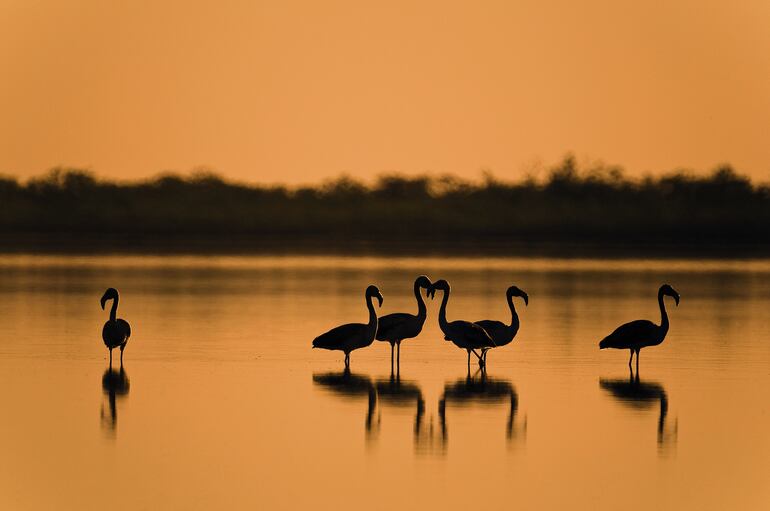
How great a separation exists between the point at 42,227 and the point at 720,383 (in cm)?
7402

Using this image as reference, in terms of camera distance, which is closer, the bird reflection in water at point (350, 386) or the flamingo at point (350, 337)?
the bird reflection in water at point (350, 386)

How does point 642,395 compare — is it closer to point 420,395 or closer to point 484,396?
point 484,396

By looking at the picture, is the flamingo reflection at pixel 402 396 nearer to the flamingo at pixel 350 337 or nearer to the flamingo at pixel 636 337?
the flamingo at pixel 350 337

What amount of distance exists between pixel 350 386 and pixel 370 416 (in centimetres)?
208

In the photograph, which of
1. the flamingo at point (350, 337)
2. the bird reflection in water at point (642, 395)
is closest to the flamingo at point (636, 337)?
the bird reflection in water at point (642, 395)

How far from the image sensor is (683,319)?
2575cm

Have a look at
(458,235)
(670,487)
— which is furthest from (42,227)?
(670,487)

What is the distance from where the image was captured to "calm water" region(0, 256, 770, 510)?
1177cm

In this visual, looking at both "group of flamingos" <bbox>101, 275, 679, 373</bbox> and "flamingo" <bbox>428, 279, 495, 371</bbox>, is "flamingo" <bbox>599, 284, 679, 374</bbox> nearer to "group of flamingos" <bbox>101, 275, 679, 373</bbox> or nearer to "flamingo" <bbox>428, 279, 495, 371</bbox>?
"group of flamingos" <bbox>101, 275, 679, 373</bbox>

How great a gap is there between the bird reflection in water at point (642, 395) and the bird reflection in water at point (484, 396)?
100cm

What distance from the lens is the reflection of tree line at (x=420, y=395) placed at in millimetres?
13758

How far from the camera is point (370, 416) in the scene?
14656 mm

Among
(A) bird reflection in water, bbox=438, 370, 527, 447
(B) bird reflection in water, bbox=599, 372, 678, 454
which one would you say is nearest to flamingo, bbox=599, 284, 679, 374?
(B) bird reflection in water, bbox=599, 372, 678, 454

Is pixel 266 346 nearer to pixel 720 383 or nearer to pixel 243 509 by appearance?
pixel 720 383
